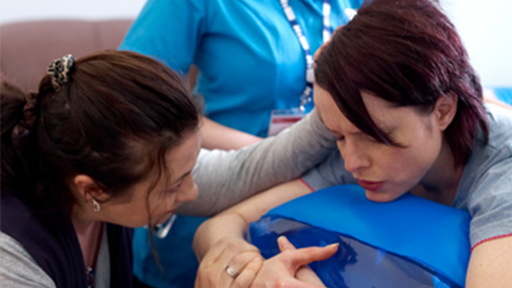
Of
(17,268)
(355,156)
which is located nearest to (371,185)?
(355,156)

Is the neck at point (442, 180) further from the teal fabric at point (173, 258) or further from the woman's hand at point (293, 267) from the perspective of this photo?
the teal fabric at point (173, 258)

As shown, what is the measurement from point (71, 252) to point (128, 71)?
38 cm

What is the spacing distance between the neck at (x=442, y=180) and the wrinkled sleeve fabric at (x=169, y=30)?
0.67m

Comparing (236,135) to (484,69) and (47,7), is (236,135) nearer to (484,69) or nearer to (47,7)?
(47,7)

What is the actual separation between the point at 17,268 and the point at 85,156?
0.72 feet

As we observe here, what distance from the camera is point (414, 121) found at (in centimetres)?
95

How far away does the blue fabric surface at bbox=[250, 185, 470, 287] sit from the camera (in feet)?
2.98

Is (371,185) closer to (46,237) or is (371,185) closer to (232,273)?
(232,273)

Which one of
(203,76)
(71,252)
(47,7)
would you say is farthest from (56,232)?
(47,7)

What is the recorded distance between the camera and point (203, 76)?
1563 mm

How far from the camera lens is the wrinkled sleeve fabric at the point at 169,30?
1.42 meters

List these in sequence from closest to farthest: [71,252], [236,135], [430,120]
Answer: [430,120] → [71,252] → [236,135]

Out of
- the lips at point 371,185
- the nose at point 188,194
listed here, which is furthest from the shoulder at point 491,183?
the nose at point 188,194

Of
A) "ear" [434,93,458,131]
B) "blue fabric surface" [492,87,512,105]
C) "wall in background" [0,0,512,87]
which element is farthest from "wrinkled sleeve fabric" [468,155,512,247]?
"wall in background" [0,0,512,87]
